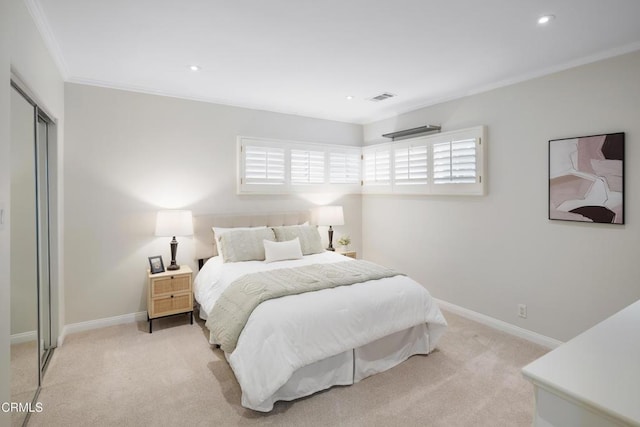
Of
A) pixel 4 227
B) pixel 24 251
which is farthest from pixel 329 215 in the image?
pixel 4 227

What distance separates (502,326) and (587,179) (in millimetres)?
1664

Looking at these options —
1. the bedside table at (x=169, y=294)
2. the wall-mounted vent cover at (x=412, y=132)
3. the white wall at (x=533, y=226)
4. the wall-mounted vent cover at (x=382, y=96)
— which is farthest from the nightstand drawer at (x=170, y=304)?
the wall-mounted vent cover at (x=412, y=132)

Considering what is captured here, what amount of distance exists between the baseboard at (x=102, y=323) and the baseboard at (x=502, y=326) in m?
3.56

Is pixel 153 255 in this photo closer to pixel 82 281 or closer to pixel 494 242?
pixel 82 281

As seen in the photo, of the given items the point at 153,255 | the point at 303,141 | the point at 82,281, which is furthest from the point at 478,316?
the point at 82,281

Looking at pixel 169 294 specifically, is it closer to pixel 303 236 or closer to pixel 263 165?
pixel 303 236

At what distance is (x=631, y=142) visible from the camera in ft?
8.67

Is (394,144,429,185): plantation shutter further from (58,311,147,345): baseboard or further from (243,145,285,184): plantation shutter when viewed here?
(58,311,147,345): baseboard

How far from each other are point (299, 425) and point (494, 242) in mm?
2700

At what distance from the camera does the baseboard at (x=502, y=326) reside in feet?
10.4

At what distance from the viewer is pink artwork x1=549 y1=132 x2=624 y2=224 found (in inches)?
106

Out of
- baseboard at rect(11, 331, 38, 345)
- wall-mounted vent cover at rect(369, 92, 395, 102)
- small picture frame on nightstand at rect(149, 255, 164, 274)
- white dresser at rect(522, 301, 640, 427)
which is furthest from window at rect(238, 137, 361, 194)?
white dresser at rect(522, 301, 640, 427)

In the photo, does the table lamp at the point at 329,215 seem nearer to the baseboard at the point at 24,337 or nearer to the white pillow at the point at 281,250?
the white pillow at the point at 281,250

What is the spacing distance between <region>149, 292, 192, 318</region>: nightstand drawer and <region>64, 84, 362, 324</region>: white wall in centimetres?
46
